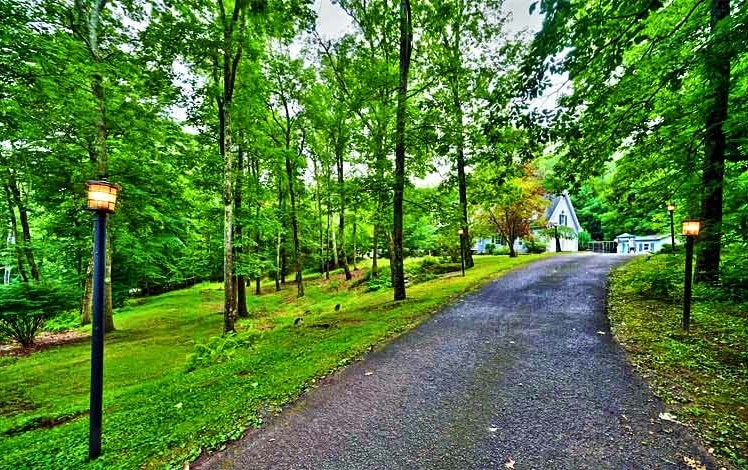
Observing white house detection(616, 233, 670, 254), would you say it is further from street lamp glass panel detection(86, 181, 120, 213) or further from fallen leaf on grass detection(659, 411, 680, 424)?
street lamp glass panel detection(86, 181, 120, 213)

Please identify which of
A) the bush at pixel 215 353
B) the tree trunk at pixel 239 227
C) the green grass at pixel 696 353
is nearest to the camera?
the green grass at pixel 696 353

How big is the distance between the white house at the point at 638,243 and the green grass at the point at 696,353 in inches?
1214

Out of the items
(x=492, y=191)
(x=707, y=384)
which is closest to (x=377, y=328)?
(x=707, y=384)

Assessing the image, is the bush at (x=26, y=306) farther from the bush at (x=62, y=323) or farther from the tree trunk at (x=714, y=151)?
the tree trunk at (x=714, y=151)

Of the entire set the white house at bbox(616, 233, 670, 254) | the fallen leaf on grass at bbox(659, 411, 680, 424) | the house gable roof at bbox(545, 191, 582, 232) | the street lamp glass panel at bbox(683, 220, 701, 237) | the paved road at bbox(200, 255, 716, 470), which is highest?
the house gable roof at bbox(545, 191, 582, 232)

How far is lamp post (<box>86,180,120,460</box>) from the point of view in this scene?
2.83 meters

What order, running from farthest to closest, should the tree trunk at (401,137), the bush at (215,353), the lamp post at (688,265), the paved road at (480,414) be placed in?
1. the tree trunk at (401,137)
2. the bush at (215,353)
3. the lamp post at (688,265)
4. the paved road at (480,414)

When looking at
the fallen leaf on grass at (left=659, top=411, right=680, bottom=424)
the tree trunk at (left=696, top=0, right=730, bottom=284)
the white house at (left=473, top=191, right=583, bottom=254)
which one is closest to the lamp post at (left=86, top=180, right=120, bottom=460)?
the fallen leaf on grass at (left=659, top=411, right=680, bottom=424)

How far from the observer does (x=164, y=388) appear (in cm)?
434

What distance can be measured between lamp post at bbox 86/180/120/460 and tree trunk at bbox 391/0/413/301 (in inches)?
262

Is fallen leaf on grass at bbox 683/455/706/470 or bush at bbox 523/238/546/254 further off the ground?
bush at bbox 523/238/546/254

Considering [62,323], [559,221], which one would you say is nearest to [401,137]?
[62,323]

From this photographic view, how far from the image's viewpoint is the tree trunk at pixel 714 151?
3.98 m

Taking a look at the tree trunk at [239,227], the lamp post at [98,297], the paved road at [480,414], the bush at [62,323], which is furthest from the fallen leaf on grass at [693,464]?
the bush at [62,323]
